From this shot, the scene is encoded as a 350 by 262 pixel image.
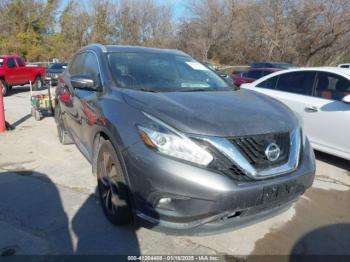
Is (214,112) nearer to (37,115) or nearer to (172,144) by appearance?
(172,144)

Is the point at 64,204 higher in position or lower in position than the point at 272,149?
lower

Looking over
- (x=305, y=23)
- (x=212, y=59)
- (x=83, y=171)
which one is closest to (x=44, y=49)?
(x=212, y=59)

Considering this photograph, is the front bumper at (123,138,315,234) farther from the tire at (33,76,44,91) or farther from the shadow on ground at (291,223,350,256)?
the tire at (33,76,44,91)

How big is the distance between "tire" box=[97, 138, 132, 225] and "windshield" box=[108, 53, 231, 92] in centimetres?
71

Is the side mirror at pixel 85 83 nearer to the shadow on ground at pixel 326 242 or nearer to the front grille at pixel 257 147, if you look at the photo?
the front grille at pixel 257 147

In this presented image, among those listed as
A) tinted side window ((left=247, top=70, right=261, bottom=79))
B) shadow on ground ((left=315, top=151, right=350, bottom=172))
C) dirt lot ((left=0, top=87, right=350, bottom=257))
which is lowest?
shadow on ground ((left=315, top=151, right=350, bottom=172))

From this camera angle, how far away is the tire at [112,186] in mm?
2840

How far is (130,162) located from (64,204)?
4.78 ft

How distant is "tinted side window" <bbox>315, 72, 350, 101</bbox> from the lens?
5059mm

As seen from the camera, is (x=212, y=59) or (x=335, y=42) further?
(x=212, y=59)

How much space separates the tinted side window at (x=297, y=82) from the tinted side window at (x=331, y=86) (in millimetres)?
140

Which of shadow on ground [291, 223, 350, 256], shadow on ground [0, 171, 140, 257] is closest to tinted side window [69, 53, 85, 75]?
shadow on ground [0, 171, 140, 257]

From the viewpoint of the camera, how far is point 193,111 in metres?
2.75

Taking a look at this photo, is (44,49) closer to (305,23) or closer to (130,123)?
(305,23)
